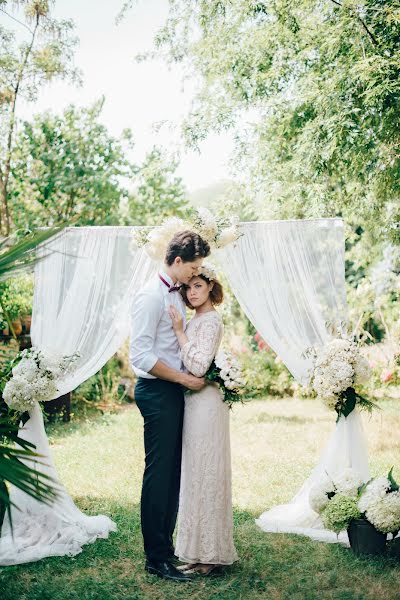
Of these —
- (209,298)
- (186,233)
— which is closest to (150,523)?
(209,298)

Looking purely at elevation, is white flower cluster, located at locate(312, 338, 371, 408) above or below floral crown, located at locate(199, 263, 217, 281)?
below

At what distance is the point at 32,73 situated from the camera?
384 inches

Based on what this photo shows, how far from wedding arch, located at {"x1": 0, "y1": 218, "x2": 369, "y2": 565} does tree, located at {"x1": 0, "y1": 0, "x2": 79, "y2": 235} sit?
5407 millimetres

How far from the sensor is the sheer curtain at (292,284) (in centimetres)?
465

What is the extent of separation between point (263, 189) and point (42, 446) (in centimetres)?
322

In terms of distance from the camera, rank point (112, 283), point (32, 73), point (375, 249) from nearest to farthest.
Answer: point (112, 283) < point (375, 249) < point (32, 73)

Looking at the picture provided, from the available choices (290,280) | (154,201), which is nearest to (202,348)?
(290,280)

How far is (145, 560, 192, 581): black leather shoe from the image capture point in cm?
351

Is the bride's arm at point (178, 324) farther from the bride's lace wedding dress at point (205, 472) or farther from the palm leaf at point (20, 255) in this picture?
the palm leaf at point (20, 255)

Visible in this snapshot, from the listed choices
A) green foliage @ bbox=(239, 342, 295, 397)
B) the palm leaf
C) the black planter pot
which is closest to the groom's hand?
the black planter pot

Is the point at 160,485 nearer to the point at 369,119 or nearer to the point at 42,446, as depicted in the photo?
the point at 42,446

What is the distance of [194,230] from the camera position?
13.8ft

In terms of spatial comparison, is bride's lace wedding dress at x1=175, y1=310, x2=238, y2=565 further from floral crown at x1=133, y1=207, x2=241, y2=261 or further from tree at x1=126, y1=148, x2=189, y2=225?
tree at x1=126, y1=148, x2=189, y2=225

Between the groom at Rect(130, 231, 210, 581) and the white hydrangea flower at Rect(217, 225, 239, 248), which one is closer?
the groom at Rect(130, 231, 210, 581)
